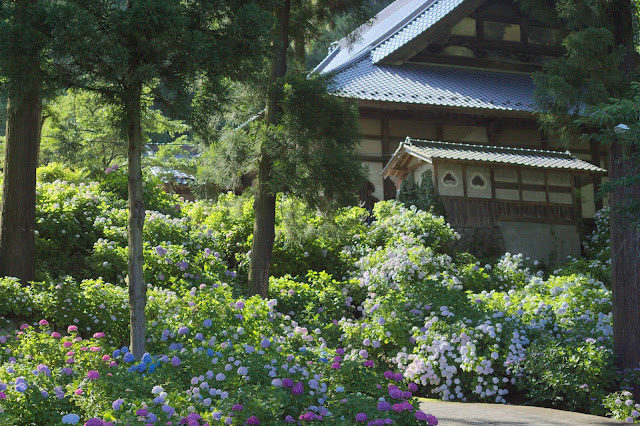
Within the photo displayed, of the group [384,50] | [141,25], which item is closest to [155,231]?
[141,25]

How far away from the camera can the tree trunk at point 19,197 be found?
1091 centimetres

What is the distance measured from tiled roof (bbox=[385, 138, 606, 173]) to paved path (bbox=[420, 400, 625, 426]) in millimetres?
8114

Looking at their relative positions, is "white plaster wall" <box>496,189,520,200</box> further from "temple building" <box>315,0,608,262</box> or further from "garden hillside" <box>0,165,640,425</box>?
"garden hillside" <box>0,165,640,425</box>

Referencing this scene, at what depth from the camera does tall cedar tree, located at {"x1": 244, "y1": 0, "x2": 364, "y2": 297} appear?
40.5ft

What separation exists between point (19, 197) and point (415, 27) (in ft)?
44.1

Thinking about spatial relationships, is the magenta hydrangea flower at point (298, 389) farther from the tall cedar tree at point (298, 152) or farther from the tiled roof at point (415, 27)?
the tiled roof at point (415, 27)

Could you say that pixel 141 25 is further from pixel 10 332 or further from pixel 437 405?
pixel 437 405

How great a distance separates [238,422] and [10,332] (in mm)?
4645

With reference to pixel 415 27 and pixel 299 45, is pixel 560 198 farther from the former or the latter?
pixel 299 45

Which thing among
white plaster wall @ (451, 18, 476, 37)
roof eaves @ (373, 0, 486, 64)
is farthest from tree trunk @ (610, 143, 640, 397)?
white plaster wall @ (451, 18, 476, 37)

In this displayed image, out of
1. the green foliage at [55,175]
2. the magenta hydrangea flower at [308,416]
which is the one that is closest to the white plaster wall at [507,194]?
the green foliage at [55,175]

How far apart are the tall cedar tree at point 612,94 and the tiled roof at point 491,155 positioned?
Result: 4.23 m

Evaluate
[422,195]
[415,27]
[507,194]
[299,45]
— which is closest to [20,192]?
[299,45]

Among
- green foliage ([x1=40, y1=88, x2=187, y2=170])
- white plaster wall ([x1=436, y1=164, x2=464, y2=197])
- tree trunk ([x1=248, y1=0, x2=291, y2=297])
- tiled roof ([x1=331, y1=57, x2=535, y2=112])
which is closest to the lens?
tree trunk ([x1=248, y1=0, x2=291, y2=297])
